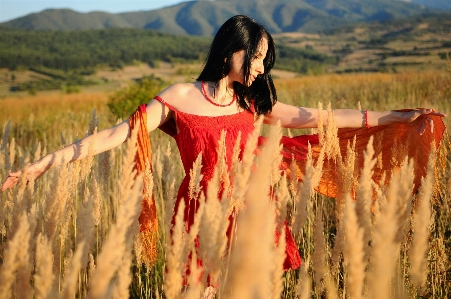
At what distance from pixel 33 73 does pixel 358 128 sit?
48735mm

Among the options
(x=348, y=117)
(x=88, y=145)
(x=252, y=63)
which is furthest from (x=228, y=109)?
(x=88, y=145)

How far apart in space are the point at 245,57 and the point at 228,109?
0.94 feet

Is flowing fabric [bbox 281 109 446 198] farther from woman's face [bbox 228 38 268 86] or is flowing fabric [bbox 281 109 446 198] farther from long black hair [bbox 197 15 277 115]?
woman's face [bbox 228 38 268 86]

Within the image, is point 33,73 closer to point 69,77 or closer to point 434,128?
point 69,77

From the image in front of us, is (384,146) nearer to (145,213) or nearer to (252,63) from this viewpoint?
(252,63)

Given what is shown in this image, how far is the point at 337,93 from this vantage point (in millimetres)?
8727

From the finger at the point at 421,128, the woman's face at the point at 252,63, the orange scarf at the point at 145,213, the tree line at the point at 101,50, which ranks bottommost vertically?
the orange scarf at the point at 145,213

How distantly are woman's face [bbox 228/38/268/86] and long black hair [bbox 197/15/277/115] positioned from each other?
0.02 metres

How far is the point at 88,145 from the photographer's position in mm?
1775

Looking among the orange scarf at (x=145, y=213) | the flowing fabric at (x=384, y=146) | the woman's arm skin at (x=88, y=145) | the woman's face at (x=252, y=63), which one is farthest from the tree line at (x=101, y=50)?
the orange scarf at (x=145, y=213)

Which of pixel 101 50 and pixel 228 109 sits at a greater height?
pixel 101 50

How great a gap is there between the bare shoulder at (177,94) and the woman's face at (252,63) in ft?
0.74

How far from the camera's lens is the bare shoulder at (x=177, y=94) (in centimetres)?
216

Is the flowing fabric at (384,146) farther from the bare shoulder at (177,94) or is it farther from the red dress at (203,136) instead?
the bare shoulder at (177,94)
